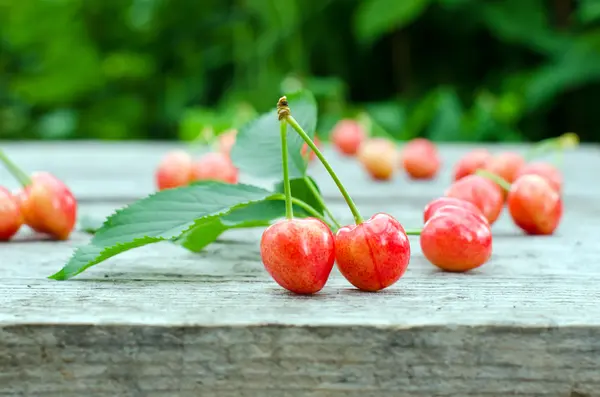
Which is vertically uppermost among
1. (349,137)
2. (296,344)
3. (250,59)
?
(250,59)

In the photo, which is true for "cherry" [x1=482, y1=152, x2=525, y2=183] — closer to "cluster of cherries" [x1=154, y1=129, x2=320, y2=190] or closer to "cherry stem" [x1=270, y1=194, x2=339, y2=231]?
"cluster of cherries" [x1=154, y1=129, x2=320, y2=190]

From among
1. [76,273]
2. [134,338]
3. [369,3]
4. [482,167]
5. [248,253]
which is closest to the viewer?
[134,338]

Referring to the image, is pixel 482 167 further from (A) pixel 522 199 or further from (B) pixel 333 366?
(B) pixel 333 366

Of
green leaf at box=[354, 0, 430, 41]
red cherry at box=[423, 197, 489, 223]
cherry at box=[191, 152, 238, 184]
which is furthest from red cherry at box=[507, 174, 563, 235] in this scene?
green leaf at box=[354, 0, 430, 41]

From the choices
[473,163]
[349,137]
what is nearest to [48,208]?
[473,163]

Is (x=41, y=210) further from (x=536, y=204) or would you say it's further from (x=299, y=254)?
(x=536, y=204)

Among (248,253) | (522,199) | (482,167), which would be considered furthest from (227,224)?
(482,167)
